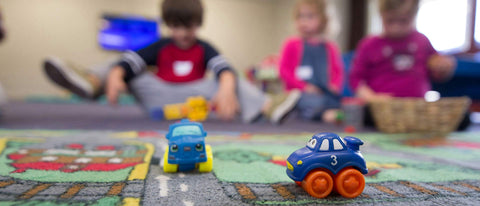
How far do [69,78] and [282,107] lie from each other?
2.81 feet

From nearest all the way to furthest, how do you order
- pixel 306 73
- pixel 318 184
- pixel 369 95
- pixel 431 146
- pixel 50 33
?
pixel 318 184 → pixel 431 146 → pixel 369 95 → pixel 306 73 → pixel 50 33

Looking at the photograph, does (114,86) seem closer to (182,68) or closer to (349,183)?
(182,68)

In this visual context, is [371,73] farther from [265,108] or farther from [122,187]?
[122,187]

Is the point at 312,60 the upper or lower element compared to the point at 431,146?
upper

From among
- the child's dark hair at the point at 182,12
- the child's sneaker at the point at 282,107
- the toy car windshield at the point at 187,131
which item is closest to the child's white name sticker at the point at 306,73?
the child's sneaker at the point at 282,107

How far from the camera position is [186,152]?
456 millimetres

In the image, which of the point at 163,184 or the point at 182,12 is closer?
the point at 163,184

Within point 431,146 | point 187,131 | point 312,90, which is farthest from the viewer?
point 312,90

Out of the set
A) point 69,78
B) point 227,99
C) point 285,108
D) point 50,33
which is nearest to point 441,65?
point 285,108

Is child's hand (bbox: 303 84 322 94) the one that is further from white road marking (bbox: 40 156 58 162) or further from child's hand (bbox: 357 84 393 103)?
white road marking (bbox: 40 156 58 162)

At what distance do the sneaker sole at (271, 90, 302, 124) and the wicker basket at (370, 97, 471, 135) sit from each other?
0.34 metres

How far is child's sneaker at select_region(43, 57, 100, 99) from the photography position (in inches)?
46.2

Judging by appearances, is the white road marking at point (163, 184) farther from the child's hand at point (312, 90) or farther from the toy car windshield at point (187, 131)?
the child's hand at point (312, 90)

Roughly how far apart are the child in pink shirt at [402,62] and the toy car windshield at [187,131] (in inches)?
37.4
